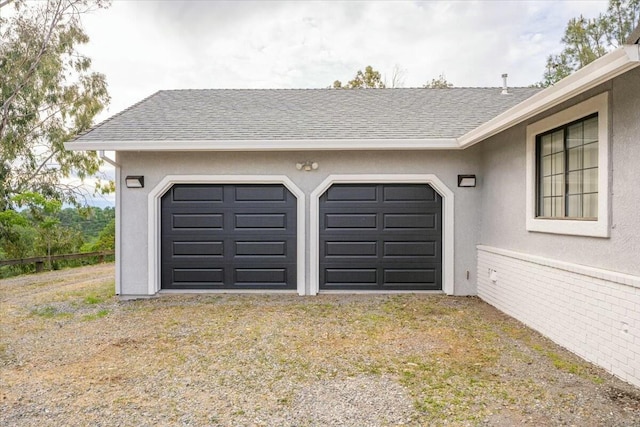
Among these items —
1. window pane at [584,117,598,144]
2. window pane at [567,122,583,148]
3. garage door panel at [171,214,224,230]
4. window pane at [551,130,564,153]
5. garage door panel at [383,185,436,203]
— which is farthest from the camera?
garage door panel at [171,214,224,230]

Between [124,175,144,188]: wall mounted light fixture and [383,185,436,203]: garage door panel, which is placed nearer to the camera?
[124,175,144,188]: wall mounted light fixture

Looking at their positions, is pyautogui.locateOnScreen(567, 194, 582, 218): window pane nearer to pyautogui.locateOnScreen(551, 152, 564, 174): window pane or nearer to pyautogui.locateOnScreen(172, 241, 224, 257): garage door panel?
pyautogui.locateOnScreen(551, 152, 564, 174): window pane

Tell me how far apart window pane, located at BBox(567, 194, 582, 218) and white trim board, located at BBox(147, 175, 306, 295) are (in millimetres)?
4153

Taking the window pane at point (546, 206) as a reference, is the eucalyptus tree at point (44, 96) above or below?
above

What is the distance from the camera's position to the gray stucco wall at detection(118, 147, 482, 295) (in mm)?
7152

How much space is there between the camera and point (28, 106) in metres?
15.0

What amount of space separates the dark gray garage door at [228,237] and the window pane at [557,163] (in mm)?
4167

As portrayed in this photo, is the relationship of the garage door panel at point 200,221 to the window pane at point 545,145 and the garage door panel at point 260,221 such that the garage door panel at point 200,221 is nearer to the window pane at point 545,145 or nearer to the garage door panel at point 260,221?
the garage door panel at point 260,221

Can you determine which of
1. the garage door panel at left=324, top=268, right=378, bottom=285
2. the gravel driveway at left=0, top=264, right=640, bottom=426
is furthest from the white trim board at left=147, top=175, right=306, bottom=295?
the gravel driveway at left=0, top=264, right=640, bottom=426

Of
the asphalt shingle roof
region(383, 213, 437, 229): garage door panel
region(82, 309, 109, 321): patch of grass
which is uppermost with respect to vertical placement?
the asphalt shingle roof

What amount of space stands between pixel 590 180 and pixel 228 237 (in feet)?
18.5

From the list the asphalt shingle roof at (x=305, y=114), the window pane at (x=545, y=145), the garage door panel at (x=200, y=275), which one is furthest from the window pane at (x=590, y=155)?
the garage door panel at (x=200, y=275)

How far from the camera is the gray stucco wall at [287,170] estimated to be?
282 inches

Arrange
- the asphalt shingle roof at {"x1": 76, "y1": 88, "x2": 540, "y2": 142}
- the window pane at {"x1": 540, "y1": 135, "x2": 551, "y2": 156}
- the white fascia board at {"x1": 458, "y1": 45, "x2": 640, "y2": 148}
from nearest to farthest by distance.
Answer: the white fascia board at {"x1": 458, "y1": 45, "x2": 640, "y2": 148}
the window pane at {"x1": 540, "y1": 135, "x2": 551, "y2": 156}
the asphalt shingle roof at {"x1": 76, "y1": 88, "x2": 540, "y2": 142}
